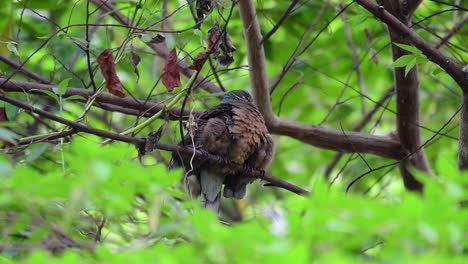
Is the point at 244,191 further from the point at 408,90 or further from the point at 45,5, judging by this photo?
the point at 45,5

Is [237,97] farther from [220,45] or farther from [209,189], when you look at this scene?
[220,45]

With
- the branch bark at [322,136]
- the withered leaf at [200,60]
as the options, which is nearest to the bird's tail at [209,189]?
the branch bark at [322,136]

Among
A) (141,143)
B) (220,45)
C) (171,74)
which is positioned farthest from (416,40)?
(141,143)

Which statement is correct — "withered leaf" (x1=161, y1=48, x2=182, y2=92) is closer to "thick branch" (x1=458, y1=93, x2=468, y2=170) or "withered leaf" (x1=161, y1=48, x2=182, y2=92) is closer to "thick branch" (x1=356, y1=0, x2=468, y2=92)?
"thick branch" (x1=356, y1=0, x2=468, y2=92)

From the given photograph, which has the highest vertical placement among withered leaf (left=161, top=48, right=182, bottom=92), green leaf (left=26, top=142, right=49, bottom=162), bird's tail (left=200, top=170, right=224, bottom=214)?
withered leaf (left=161, top=48, right=182, bottom=92)

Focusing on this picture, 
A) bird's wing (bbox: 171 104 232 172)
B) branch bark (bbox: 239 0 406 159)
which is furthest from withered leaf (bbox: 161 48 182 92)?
branch bark (bbox: 239 0 406 159)

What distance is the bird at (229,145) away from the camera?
176 inches

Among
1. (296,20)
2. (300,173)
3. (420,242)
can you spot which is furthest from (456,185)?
(300,173)

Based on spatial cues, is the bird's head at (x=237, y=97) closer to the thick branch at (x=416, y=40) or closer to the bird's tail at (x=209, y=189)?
the bird's tail at (x=209, y=189)

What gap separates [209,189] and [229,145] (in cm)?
28

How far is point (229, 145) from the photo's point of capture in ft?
14.9

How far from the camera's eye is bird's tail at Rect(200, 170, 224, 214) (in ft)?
14.7

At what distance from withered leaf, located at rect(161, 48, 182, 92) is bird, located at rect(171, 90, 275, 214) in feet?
2.23

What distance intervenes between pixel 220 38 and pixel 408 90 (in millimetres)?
1265
